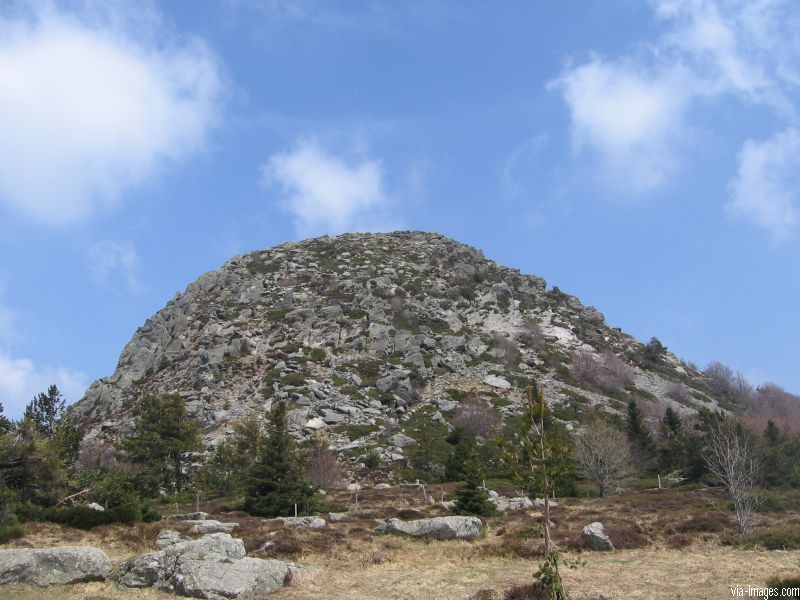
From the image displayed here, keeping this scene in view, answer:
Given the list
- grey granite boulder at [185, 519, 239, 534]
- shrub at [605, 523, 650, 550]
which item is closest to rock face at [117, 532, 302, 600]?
grey granite boulder at [185, 519, 239, 534]

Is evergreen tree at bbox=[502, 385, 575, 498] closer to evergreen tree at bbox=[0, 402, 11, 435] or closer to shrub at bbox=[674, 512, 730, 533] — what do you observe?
shrub at bbox=[674, 512, 730, 533]

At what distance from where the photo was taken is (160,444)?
43.9m

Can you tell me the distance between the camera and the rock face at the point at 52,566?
14.9 m

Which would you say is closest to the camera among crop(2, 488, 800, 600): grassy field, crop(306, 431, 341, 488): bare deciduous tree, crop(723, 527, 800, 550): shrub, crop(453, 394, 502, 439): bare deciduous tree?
crop(2, 488, 800, 600): grassy field

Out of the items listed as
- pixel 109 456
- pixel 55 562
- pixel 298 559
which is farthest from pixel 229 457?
pixel 55 562

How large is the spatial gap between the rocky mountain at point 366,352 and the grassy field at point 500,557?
3084cm

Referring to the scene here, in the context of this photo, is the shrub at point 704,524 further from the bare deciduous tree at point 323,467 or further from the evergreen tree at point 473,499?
the bare deciduous tree at point 323,467

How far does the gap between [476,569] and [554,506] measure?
1900 cm

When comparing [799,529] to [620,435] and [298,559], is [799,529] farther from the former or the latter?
[620,435]

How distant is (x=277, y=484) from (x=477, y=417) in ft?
115

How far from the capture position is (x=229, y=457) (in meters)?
47.2

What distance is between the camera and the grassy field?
14.7m

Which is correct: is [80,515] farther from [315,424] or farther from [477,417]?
[477,417]

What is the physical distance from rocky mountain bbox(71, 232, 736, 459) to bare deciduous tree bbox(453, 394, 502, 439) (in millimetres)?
1723
